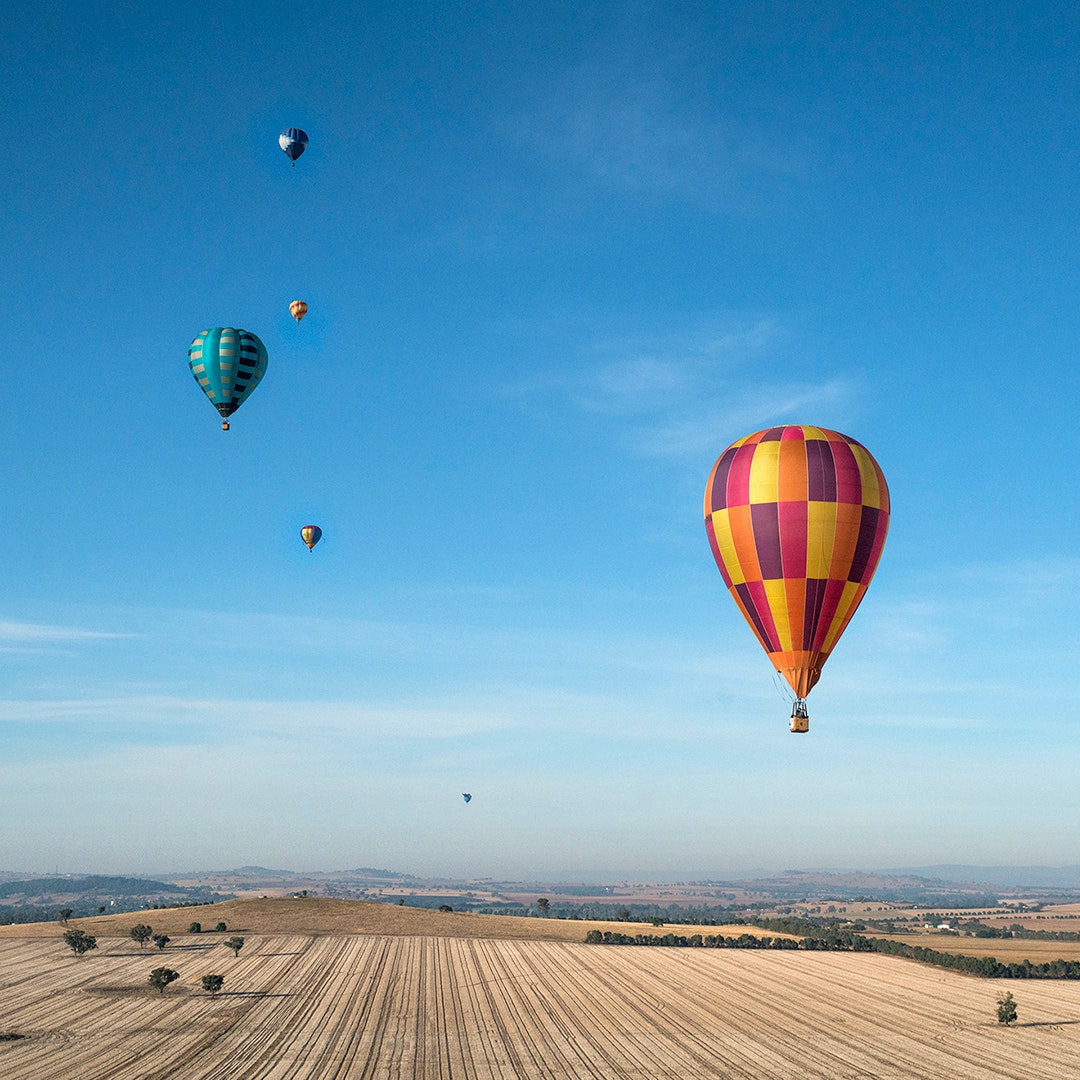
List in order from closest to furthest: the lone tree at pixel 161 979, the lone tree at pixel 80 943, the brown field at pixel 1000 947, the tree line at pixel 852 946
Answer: the lone tree at pixel 161 979 < the lone tree at pixel 80 943 < the tree line at pixel 852 946 < the brown field at pixel 1000 947

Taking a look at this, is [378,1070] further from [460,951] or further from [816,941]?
[816,941]

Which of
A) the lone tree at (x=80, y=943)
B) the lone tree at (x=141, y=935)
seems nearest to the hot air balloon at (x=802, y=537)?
the lone tree at (x=80, y=943)

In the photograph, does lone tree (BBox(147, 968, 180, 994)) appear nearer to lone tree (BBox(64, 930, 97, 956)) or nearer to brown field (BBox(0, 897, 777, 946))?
lone tree (BBox(64, 930, 97, 956))

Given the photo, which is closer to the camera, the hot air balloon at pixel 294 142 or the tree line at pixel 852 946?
the hot air balloon at pixel 294 142

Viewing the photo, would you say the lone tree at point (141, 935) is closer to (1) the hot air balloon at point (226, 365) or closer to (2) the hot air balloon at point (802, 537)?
(1) the hot air balloon at point (226, 365)

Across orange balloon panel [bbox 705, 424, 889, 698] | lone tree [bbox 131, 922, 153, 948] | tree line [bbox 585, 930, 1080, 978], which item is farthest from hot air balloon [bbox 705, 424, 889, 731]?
lone tree [bbox 131, 922, 153, 948]

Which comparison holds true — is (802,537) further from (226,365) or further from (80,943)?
(80,943)

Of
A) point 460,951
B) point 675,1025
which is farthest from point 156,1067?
point 460,951

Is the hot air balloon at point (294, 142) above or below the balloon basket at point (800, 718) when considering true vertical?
above
